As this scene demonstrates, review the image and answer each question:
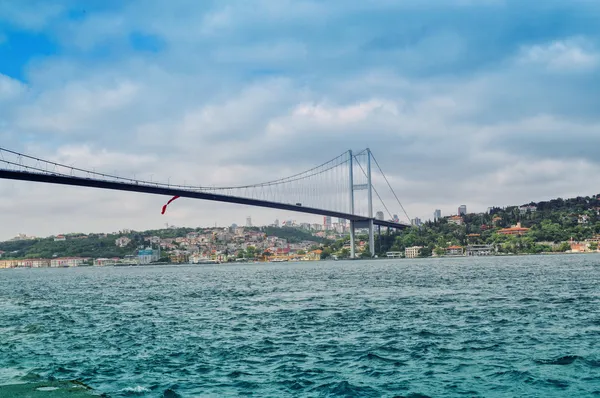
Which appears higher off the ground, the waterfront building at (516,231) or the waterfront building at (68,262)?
the waterfront building at (516,231)

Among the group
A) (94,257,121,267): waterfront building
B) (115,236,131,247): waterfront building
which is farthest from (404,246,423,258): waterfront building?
(115,236,131,247): waterfront building

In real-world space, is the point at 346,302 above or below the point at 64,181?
below

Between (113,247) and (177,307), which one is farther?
(113,247)

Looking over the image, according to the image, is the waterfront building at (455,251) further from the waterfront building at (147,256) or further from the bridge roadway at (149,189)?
the waterfront building at (147,256)

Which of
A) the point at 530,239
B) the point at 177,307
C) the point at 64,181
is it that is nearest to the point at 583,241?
the point at 530,239

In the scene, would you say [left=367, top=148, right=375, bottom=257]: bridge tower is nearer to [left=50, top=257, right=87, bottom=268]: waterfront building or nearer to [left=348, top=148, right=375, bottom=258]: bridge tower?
[left=348, top=148, right=375, bottom=258]: bridge tower

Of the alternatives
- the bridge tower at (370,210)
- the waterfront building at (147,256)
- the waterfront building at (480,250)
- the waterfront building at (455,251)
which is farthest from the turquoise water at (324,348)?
the waterfront building at (147,256)

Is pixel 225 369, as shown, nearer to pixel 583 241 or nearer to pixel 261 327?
pixel 261 327
